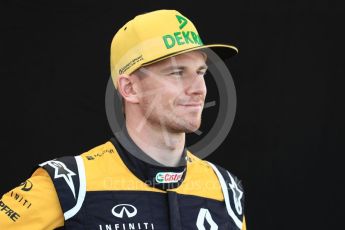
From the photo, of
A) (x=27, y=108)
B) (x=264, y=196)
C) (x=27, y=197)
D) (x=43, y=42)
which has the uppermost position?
(x=43, y=42)

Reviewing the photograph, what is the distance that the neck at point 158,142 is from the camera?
8.57 ft

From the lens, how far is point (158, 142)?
2619mm

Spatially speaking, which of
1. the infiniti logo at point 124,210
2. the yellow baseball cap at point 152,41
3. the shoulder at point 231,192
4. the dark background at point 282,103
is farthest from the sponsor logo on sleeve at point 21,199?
the dark background at point 282,103

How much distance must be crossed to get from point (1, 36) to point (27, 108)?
12.2 inches

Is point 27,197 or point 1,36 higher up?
point 1,36

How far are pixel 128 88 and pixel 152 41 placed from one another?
0.57 ft

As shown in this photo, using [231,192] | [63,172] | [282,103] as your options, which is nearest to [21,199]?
[63,172]

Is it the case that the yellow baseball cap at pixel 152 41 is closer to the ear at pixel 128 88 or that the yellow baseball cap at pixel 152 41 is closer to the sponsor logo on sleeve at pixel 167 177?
the ear at pixel 128 88

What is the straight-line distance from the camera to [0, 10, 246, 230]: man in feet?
8.07

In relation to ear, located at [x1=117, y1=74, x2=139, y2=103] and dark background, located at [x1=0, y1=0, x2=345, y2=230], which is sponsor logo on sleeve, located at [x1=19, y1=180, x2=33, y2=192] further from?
dark background, located at [x1=0, y1=0, x2=345, y2=230]

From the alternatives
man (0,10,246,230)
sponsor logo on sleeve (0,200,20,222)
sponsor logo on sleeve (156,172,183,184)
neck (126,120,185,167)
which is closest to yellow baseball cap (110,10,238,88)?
man (0,10,246,230)

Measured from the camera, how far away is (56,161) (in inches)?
100

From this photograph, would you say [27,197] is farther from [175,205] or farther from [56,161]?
[175,205]

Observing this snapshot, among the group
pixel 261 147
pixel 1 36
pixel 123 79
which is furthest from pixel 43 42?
pixel 261 147
